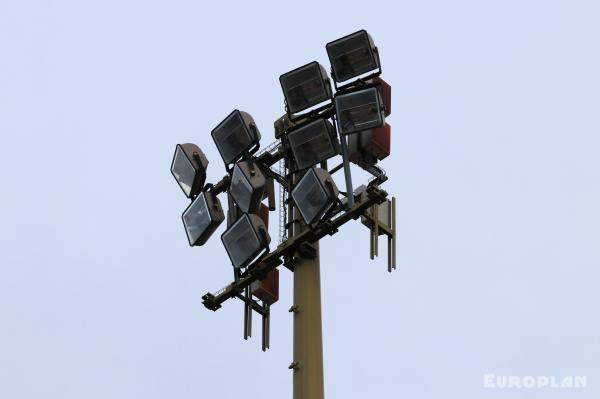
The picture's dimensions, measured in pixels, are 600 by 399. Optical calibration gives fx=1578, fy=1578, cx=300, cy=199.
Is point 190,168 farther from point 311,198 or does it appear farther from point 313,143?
point 311,198

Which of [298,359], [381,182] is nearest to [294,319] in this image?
[298,359]

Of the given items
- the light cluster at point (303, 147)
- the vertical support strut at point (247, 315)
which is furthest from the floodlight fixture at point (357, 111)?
the vertical support strut at point (247, 315)

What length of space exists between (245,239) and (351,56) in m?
5.31

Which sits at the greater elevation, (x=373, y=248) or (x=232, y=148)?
(x=232, y=148)

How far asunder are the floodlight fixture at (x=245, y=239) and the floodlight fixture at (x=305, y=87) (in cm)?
324

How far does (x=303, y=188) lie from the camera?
38250 millimetres

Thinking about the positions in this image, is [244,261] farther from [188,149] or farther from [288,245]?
[188,149]

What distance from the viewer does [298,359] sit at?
3747cm

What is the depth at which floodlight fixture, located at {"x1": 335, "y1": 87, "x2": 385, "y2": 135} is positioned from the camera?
38.5 meters

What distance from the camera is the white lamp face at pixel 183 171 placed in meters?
41.7

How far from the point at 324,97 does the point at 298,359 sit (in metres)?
6.85

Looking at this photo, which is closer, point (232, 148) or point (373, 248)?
point (373, 248)

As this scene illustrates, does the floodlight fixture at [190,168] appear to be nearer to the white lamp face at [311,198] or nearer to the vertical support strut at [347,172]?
the white lamp face at [311,198]

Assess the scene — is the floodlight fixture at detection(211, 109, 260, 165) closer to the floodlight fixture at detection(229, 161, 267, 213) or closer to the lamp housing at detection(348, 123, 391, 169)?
the floodlight fixture at detection(229, 161, 267, 213)
